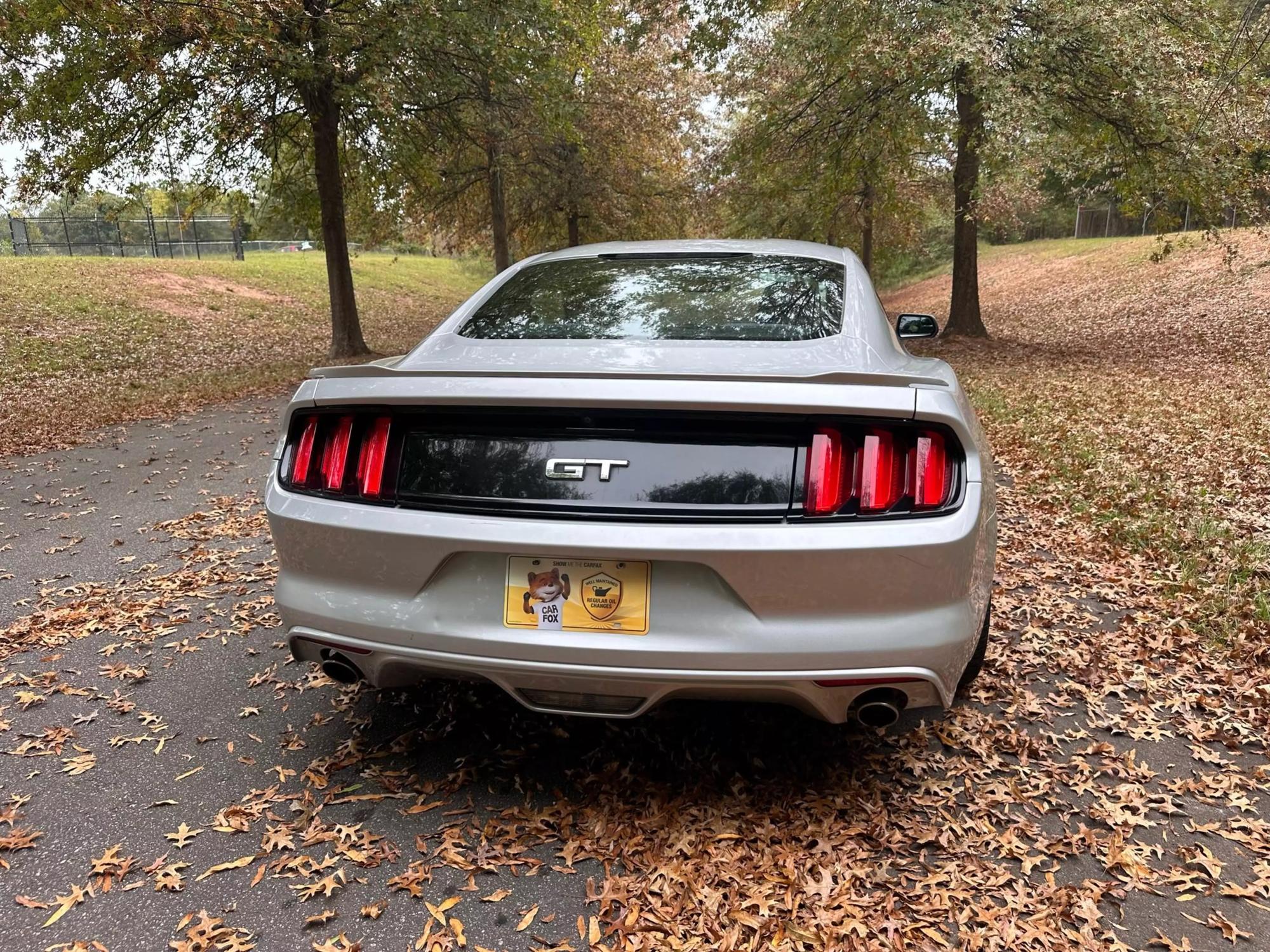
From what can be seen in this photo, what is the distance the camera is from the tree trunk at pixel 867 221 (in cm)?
2039

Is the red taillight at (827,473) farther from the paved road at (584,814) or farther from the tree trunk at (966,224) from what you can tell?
the tree trunk at (966,224)

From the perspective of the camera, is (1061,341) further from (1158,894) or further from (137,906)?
(137,906)

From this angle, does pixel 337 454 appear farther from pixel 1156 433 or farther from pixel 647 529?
pixel 1156 433

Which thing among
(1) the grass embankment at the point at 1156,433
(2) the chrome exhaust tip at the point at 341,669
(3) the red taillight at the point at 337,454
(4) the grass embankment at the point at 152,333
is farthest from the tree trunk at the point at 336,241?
(2) the chrome exhaust tip at the point at 341,669

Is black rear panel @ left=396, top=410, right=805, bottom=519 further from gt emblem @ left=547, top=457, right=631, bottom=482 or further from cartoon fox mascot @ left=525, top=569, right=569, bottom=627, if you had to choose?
cartoon fox mascot @ left=525, top=569, right=569, bottom=627

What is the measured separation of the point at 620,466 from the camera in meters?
2.28

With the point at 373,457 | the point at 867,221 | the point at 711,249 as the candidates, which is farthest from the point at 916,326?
the point at 867,221

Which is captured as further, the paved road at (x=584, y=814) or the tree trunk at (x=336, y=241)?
the tree trunk at (x=336, y=241)

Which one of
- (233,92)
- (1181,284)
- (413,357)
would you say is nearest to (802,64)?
(233,92)

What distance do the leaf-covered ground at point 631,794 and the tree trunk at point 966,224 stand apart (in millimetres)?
10485

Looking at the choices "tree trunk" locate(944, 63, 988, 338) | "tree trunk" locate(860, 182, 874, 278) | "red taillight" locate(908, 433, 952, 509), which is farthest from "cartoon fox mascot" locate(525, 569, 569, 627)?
"tree trunk" locate(860, 182, 874, 278)

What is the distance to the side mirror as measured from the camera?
4176mm

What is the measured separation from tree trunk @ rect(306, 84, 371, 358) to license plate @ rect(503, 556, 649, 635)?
13362 millimetres

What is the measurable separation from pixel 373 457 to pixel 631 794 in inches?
49.8
